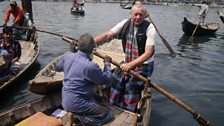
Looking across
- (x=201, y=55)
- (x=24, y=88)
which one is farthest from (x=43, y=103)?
(x=201, y=55)

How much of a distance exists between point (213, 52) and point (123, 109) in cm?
1240

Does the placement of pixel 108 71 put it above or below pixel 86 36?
below

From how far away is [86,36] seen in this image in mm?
4105

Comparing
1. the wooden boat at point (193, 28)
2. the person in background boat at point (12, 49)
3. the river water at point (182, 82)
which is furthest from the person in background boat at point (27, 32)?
the wooden boat at point (193, 28)

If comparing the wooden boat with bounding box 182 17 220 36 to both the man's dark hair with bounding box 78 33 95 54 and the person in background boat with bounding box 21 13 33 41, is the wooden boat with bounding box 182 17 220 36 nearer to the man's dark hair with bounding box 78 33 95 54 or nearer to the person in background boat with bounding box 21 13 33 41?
the person in background boat with bounding box 21 13 33 41

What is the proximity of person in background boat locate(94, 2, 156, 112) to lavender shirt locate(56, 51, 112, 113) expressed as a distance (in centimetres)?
86

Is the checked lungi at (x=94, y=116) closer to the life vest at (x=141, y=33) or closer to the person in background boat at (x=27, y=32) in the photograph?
the life vest at (x=141, y=33)

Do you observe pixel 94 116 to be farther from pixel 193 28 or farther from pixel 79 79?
pixel 193 28

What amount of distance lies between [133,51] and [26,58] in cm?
628

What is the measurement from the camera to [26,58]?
34.0 ft

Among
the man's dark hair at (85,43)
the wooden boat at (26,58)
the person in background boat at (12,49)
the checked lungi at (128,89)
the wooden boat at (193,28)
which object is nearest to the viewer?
the man's dark hair at (85,43)

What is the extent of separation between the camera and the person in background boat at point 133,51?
4949mm

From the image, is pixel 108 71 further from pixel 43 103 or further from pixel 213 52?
pixel 213 52

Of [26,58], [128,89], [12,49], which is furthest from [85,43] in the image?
[26,58]
